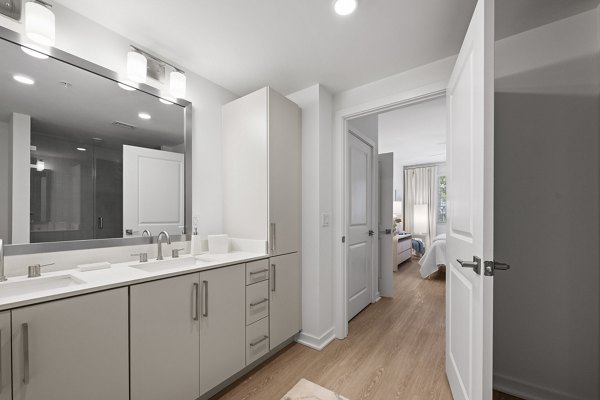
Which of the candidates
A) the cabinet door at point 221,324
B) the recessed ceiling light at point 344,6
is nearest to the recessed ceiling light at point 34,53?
the cabinet door at point 221,324

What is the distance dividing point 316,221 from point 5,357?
184 centimetres

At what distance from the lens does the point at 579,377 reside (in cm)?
144

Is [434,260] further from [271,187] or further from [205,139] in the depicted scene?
[205,139]

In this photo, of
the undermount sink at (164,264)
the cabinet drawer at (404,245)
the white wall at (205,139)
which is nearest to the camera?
the undermount sink at (164,264)

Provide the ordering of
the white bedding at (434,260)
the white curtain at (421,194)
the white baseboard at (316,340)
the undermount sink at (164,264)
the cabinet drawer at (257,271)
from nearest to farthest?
the undermount sink at (164,264), the cabinet drawer at (257,271), the white baseboard at (316,340), the white bedding at (434,260), the white curtain at (421,194)

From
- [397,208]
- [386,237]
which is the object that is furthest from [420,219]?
[386,237]

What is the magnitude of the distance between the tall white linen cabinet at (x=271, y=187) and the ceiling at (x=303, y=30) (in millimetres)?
331

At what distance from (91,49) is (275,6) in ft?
3.87

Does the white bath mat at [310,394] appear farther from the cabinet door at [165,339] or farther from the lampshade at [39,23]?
the lampshade at [39,23]

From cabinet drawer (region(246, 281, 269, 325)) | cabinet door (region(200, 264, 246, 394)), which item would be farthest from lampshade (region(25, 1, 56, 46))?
cabinet drawer (region(246, 281, 269, 325))

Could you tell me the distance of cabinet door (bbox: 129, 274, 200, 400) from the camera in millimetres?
1230

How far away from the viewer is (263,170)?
2039mm

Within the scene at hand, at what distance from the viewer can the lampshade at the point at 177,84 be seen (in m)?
1.91

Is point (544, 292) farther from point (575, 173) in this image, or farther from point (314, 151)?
point (314, 151)
